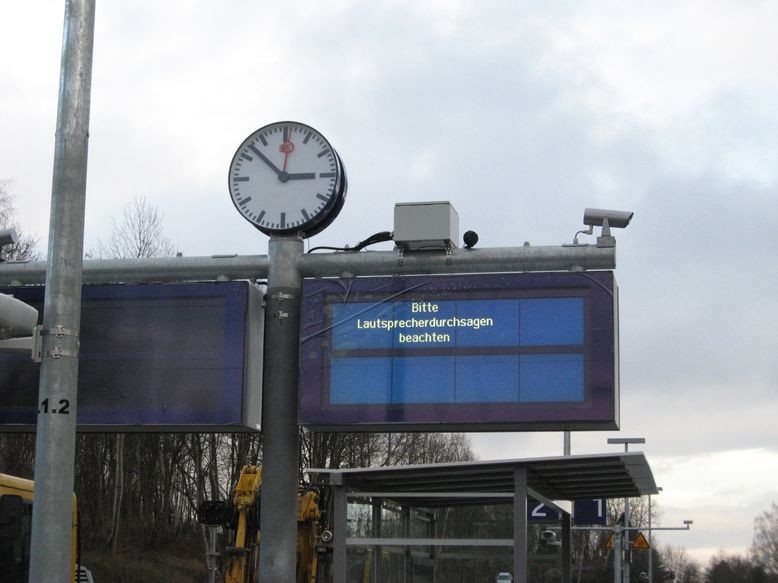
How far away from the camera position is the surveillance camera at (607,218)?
13219mm

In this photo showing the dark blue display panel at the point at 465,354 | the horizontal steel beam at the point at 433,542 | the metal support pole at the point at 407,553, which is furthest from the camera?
the metal support pole at the point at 407,553

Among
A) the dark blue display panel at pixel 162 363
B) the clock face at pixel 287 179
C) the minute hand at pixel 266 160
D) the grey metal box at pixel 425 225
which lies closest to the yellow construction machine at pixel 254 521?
the dark blue display panel at pixel 162 363

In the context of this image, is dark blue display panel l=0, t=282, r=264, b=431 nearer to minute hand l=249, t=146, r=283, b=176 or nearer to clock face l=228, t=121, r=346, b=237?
clock face l=228, t=121, r=346, b=237

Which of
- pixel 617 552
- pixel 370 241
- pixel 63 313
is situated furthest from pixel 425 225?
pixel 617 552

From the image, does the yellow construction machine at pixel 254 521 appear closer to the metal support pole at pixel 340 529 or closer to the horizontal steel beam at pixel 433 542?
the metal support pole at pixel 340 529

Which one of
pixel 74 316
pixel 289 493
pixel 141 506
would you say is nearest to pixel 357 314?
pixel 289 493

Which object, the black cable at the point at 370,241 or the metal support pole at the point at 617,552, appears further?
the metal support pole at the point at 617,552

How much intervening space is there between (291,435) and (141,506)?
4124 cm

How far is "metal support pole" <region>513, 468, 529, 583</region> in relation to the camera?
13.9 m

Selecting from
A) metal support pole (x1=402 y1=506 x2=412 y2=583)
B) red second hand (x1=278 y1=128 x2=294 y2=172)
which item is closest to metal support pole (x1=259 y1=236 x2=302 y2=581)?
red second hand (x1=278 y1=128 x2=294 y2=172)

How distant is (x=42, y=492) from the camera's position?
790 cm

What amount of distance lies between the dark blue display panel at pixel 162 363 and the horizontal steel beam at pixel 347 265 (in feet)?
1.31

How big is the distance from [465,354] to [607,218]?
2.11 metres

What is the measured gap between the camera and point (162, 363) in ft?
43.9
